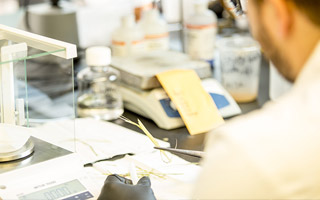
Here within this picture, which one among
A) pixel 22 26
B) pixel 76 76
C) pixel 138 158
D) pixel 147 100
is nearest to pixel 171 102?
pixel 147 100

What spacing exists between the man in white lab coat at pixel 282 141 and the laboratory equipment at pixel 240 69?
106 cm

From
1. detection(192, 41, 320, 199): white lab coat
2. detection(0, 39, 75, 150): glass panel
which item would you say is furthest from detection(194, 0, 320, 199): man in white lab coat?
detection(0, 39, 75, 150): glass panel

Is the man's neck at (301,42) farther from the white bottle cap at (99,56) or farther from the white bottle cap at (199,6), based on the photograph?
the white bottle cap at (199,6)

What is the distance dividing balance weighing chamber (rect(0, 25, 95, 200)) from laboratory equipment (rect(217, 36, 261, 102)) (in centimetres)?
73

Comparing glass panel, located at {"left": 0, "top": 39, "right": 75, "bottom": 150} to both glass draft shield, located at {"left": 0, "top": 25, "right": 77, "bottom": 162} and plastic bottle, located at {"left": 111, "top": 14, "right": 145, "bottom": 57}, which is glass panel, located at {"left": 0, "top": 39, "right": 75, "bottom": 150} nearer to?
glass draft shield, located at {"left": 0, "top": 25, "right": 77, "bottom": 162}

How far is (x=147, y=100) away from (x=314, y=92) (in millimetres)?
1004

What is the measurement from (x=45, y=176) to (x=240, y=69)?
85 centimetres

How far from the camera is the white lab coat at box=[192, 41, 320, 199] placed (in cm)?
81

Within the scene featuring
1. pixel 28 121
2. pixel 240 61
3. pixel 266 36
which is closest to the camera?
pixel 266 36

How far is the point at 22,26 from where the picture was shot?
231 centimetres

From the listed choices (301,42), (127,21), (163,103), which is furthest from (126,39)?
(301,42)

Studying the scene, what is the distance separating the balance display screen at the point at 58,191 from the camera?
1.31 meters

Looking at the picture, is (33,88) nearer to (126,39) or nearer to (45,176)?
(126,39)

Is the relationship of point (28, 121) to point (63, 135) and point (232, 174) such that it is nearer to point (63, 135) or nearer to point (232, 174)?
point (63, 135)
